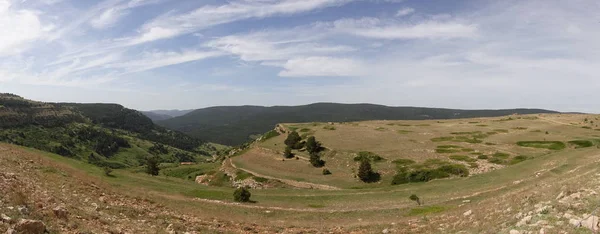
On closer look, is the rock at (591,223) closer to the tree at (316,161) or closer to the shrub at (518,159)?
the shrub at (518,159)

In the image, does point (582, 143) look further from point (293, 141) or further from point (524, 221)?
point (524, 221)

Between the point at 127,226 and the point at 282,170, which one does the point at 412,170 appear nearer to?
the point at 282,170

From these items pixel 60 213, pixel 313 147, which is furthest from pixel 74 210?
pixel 313 147

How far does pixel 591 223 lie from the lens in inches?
462

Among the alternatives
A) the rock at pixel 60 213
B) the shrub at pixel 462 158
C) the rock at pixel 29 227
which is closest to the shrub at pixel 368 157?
the shrub at pixel 462 158

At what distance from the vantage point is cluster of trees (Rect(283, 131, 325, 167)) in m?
66.4

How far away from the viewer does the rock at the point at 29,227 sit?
36.5ft

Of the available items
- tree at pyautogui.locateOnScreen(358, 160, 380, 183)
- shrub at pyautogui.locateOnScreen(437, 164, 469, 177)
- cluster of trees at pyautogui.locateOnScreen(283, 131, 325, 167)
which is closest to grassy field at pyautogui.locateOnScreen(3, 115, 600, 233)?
tree at pyautogui.locateOnScreen(358, 160, 380, 183)

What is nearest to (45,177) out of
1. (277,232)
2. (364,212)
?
(277,232)

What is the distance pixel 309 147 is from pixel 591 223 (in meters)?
64.1

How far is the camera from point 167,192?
115 ft

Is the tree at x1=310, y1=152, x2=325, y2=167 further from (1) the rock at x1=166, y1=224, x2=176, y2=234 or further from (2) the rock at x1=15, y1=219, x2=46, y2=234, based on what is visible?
(2) the rock at x1=15, y1=219, x2=46, y2=234

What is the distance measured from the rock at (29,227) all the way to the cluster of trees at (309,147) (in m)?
55.3

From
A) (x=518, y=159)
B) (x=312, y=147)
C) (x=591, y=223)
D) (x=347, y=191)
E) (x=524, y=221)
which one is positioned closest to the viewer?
(x=591, y=223)
